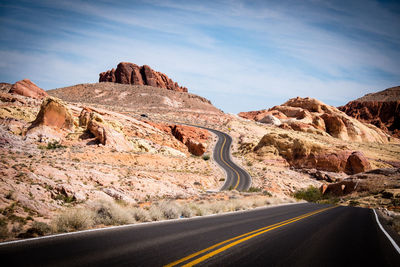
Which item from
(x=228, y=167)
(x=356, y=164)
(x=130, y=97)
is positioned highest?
(x=130, y=97)

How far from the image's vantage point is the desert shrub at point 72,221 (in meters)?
6.72

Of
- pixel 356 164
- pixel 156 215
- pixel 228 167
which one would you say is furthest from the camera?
pixel 228 167

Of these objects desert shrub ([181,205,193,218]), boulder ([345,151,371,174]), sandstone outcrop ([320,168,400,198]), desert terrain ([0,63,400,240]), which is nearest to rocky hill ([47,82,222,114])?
desert terrain ([0,63,400,240])

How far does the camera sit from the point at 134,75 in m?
155

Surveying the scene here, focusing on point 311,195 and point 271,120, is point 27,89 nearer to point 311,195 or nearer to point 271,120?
point 311,195

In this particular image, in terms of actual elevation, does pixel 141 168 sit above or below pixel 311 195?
above

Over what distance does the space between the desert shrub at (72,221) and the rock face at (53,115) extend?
2953 cm

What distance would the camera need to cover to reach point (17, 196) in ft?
33.2

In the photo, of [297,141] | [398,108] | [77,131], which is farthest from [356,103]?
[77,131]

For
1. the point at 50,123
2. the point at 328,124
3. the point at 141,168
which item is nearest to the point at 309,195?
the point at 141,168

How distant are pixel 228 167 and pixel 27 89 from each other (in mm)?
44136

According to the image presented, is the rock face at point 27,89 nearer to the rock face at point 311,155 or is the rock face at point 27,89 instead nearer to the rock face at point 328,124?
the rock face at point 311,155

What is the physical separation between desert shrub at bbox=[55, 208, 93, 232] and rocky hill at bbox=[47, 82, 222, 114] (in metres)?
96.1

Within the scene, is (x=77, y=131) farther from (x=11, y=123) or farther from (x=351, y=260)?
(x=351, y=260)
